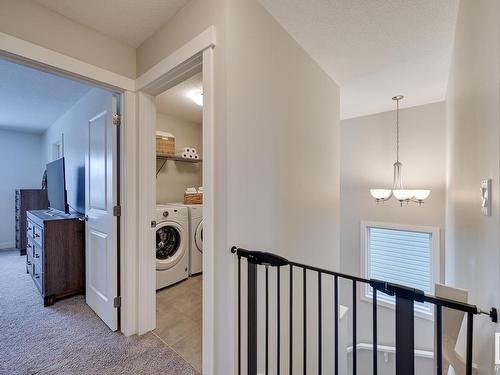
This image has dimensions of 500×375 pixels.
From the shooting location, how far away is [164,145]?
3.45 meters

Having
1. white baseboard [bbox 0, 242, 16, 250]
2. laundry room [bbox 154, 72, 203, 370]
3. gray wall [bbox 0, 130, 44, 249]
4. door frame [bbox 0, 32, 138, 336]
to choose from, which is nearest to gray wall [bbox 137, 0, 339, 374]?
door frame [bbox 0, 32, 138, 336]

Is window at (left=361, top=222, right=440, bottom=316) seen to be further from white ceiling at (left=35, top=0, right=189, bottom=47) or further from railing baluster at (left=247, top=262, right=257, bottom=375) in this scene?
white ceiling at (left=35, top=0, right=189, bottom=47)

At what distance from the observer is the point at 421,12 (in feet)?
5.36

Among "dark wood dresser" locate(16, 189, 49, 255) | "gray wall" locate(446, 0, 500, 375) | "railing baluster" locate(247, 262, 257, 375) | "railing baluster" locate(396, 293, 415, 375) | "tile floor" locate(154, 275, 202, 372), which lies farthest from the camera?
"dark wood dresser" locate(16, 189, 49, 255)

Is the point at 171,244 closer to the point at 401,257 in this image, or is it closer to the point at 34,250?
the point at 34,250

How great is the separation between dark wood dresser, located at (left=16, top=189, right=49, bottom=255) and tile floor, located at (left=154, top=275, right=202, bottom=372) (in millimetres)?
3354

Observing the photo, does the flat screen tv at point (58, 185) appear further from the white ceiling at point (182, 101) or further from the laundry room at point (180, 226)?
the white ceiling at point (182, 101)

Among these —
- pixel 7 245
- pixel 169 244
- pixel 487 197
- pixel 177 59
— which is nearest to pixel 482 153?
pixel 487 197

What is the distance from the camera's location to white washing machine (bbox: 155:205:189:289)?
2914 mm

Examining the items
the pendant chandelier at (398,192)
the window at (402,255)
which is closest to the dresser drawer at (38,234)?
the pendant chandelier at (398,192)

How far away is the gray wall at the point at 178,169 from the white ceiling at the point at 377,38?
2576mm

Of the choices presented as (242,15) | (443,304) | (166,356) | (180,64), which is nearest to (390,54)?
(242,15)

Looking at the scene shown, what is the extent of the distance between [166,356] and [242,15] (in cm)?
232

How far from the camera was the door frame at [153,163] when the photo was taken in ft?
4.57
